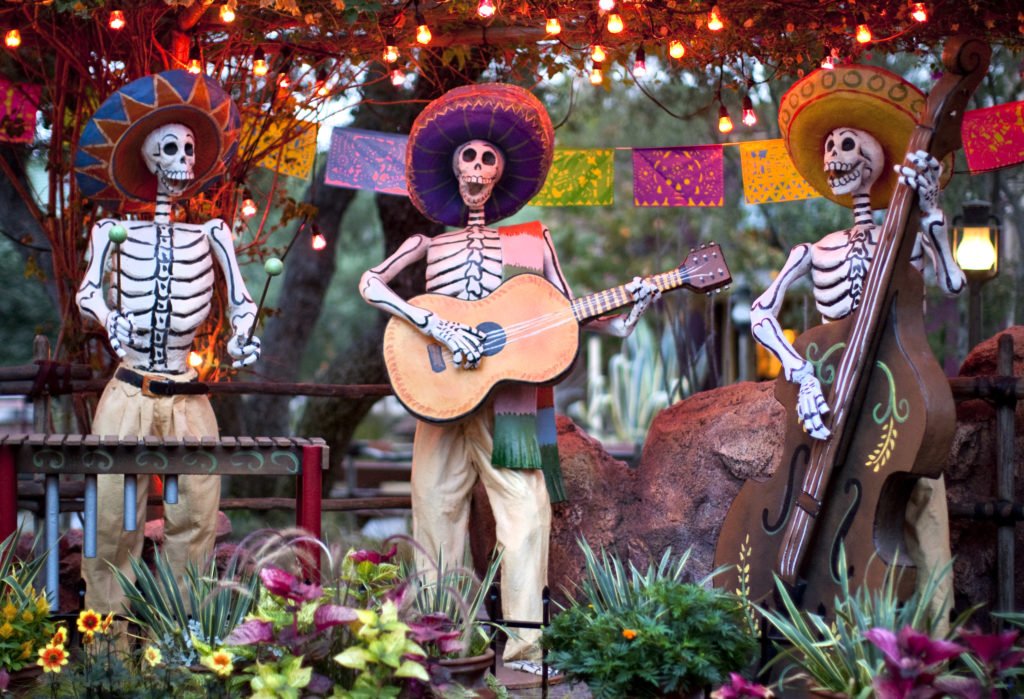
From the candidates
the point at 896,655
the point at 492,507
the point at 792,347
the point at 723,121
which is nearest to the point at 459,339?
the point at 492,507

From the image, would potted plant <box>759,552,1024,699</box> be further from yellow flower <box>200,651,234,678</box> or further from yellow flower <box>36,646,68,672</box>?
yellow flower <box>36,646,68,672</box>

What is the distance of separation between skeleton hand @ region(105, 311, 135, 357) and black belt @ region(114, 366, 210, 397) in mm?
144

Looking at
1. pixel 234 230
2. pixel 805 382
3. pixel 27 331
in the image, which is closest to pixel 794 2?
pixel 805 382

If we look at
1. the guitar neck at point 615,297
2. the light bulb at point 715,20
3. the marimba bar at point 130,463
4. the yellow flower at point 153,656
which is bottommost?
the yellow flower at point 153,656

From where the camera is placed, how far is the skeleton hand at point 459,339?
4859 millimetres

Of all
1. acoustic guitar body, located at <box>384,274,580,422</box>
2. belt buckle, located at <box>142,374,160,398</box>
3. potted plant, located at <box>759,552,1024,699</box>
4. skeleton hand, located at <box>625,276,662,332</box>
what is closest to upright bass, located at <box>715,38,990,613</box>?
potted plant, located at <box>759,552,1024,699</box>

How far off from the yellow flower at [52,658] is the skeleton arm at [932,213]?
3.32m

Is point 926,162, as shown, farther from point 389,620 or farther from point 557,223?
point 557,223

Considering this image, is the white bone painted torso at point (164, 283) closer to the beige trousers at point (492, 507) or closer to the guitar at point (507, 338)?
the guitar at point (507, 338)

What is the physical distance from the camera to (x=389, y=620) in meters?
3.25

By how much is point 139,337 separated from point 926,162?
10.5 feet

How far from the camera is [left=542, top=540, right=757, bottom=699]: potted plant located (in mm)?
3506

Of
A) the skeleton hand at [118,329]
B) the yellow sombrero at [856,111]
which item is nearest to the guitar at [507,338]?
the yellow sombrero at [856,111]

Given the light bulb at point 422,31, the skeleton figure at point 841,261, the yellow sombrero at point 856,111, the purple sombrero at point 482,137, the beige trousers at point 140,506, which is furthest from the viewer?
the light bulb at point 422,31
